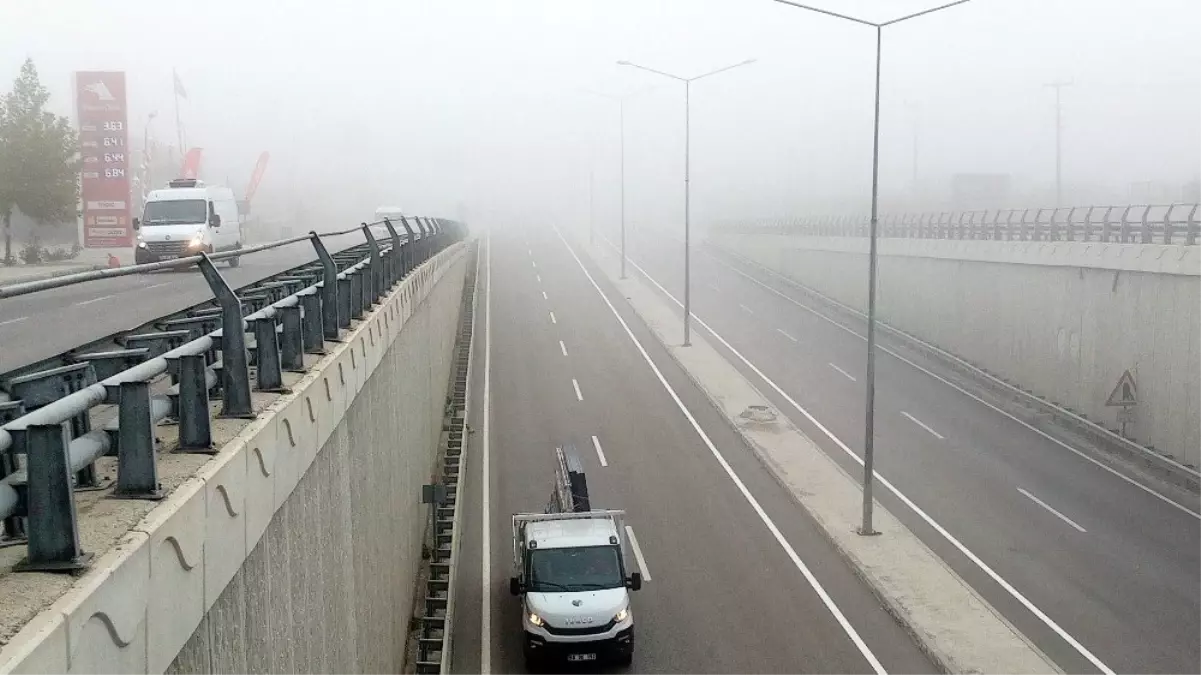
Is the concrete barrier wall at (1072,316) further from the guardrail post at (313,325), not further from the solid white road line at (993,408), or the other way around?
the guardrail post at (313,325)

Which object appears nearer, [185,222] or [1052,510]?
[1052,510]

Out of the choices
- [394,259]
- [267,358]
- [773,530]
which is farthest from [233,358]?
[773,530]

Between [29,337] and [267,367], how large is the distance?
2.10 metres

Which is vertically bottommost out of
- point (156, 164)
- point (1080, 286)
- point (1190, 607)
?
point (1190, 607)

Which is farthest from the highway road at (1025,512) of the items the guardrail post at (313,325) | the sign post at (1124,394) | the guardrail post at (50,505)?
the guardrail post at (50,505)

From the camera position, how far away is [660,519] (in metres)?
24.3

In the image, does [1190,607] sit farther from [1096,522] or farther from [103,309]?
[103,309]

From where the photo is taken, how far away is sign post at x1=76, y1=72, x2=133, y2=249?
118 ft

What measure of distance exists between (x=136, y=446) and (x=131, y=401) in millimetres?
188

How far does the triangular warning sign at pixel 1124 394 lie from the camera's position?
28.2 m

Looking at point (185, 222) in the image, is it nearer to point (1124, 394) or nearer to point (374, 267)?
point (374, 267)

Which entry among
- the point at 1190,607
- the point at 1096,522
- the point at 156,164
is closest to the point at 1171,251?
the point at 1096,522

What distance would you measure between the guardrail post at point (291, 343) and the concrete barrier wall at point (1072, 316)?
2496 cm

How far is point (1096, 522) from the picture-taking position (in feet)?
79.3
